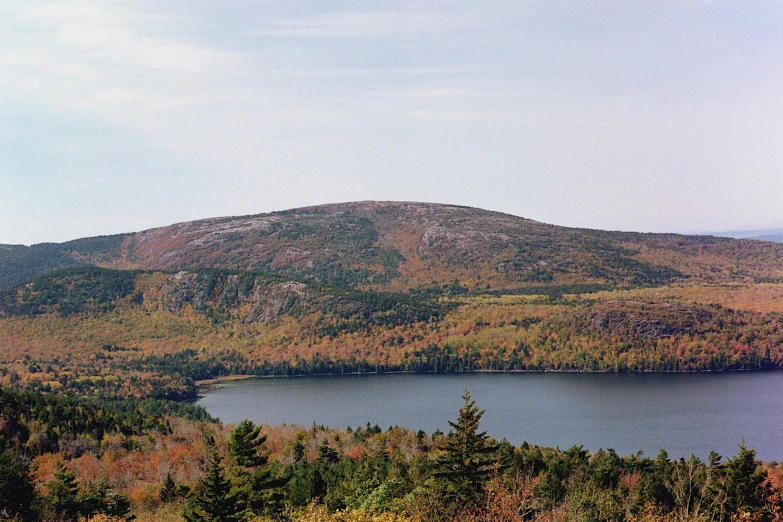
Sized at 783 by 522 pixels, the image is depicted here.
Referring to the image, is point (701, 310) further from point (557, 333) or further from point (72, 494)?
point (72, 494)

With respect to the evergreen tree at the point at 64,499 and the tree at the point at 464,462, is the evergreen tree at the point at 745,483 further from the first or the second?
the evergreen tree at the point at 64,499

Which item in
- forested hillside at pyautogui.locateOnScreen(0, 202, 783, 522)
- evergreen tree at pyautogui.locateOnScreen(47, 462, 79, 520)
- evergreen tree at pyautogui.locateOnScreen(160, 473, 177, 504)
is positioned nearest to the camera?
forested hillside at pyautogui.locateOnScreen(0, 202, 783, 522)

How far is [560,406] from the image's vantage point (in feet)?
383

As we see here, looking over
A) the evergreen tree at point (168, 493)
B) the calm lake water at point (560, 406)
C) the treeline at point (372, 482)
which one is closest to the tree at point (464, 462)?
the treeline at point (372, 482)

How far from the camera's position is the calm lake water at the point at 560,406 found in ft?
303

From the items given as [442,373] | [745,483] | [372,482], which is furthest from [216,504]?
[442,373]

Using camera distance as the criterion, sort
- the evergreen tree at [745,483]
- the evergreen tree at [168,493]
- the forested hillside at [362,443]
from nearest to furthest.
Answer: the forested hillside at [362,443] → the evergreen tree at [745,483] → the evergreen tree at [168,493]

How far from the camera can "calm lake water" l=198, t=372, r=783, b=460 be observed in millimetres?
92500

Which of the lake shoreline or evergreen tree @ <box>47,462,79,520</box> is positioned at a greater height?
evergreen tree @ <box>47,462,79,520</box>

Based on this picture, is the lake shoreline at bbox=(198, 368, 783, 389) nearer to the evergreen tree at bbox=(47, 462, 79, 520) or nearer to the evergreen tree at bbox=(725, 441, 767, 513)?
the evergreen tree at bbox=(47, 462, 79, 520)

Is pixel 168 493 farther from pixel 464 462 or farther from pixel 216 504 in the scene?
pixel 464 462

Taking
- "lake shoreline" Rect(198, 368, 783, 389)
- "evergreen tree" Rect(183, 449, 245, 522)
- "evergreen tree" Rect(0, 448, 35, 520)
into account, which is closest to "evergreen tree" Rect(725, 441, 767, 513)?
"evergreen tree" Rect(183, 449, 245, 522)

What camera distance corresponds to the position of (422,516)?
1278 inches

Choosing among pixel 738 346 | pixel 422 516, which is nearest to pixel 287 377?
pixel 738 346
